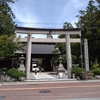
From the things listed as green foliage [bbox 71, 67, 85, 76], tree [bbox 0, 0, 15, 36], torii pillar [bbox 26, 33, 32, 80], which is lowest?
green foliage [bbox 71, 67, 85, 76]

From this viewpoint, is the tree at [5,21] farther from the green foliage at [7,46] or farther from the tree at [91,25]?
the tree at [91,25]

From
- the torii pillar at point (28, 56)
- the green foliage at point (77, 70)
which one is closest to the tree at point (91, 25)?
the green foliage at point (77, 70)

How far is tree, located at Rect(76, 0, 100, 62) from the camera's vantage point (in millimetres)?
29766

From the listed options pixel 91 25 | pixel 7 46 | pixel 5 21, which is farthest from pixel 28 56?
pixel 91 25

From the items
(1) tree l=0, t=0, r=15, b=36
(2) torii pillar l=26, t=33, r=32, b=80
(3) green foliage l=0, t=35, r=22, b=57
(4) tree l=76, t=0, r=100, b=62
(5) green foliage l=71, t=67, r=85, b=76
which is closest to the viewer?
(3) green foliage l=0, t=35, r=22, b=57

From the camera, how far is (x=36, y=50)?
43281 mm

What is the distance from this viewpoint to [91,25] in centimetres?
3081

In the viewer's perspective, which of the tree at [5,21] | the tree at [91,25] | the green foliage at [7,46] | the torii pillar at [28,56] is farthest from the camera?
the tree at [91,25]

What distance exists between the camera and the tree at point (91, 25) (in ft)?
97.7

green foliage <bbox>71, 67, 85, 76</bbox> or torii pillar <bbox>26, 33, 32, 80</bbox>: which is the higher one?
torii pillar <bbox>26, 33, 32, 80</bbox>

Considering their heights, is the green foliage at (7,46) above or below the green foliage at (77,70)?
above

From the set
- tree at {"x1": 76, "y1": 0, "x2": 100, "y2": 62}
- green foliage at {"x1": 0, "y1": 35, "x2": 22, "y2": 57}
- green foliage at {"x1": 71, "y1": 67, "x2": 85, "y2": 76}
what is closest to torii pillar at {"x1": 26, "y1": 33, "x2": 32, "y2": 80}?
green foliage at {"x1": 0, "y1": 35, "x2": 22, "y2": 57}

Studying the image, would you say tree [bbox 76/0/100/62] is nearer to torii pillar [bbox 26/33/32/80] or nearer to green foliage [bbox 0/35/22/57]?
torii pillar [bbox 26/33/32/80]

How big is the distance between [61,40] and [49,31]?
8.17ft
